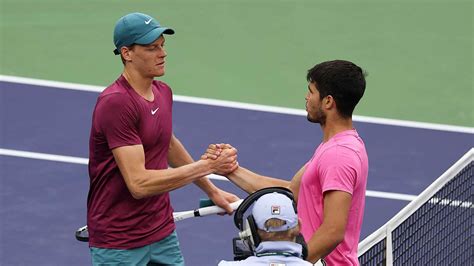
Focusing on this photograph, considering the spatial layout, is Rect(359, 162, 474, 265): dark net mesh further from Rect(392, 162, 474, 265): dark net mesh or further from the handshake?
the handshake

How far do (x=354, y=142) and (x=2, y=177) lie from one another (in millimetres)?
6174

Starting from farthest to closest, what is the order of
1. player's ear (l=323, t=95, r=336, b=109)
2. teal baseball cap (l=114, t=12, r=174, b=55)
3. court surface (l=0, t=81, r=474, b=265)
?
court surface (l=0, t=81, r=474, b=265) < teal baseball cap (l=114, t=12, r=174, b=55) < player's ear (l=323, t=95, r=336, b=109)

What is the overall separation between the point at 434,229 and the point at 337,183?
110 inches

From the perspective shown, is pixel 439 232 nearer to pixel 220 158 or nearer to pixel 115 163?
pixel 220 158

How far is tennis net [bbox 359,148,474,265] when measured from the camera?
7594mm

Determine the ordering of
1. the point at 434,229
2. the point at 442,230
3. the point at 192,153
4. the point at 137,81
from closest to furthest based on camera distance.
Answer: the point at 137,81, the point at 434,229, the point at 442,230, the point at 192,153

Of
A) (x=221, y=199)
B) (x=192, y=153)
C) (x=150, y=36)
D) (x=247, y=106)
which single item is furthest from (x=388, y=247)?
(x=247, y=106)

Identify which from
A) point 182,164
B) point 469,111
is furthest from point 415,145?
point 182,164

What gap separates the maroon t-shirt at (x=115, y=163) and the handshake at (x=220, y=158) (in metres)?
0.30

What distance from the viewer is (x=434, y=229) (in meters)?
8.94

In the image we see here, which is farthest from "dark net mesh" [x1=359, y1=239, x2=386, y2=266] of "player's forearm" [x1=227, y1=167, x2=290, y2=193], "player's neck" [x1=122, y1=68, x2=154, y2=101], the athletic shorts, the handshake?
"player's neck" [x1=122, y1=68, x2=154, y2=101]

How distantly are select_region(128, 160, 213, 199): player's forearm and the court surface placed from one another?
321cm

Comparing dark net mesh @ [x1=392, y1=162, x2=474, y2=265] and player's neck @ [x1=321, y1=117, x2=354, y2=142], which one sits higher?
player's neck @ [x1=321, y1=117, x2=354, y2=142]

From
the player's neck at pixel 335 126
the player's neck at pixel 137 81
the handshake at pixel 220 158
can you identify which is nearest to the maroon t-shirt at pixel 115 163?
the player's neck at pixel 137 81
